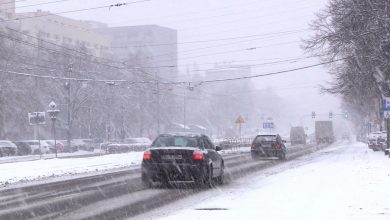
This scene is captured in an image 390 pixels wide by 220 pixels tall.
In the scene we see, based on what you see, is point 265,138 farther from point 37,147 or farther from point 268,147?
point 37,147

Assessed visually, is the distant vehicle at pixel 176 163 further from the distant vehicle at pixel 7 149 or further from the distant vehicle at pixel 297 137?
the distant vehicle at pixel 297 137

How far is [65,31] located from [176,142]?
111 m

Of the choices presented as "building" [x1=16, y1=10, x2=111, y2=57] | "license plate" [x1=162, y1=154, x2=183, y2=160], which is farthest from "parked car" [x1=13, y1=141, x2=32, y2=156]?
"building" [x1=16, y1=10, x2=111, y2=57]

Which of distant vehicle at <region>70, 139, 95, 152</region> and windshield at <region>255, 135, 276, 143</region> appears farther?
distant vehicle at <region>70, 139, 95, 152</region>

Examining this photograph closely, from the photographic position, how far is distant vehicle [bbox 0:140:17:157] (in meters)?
51.2

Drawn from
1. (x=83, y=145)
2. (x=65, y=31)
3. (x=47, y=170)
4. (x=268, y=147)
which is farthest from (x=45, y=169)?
(x=65, y=31)

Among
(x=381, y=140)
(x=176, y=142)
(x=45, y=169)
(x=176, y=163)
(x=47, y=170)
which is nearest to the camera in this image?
(x=176, y=163)

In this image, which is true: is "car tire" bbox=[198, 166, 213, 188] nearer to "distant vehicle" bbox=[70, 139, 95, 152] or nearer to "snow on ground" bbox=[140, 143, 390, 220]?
"snow on ground" bbox=[140, 143, 390, 220]

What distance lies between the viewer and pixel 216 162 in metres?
18.6

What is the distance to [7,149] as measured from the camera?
52062 millimetres

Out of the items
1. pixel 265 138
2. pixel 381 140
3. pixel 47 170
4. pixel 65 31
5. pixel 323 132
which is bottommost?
pixel 47 170

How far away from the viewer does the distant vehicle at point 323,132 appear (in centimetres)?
7894

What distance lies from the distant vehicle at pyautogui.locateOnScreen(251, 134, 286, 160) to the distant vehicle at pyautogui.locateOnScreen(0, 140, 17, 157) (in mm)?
23796

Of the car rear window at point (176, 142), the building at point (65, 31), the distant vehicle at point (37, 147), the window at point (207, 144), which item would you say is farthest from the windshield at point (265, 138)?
the building at point (65, 31)
